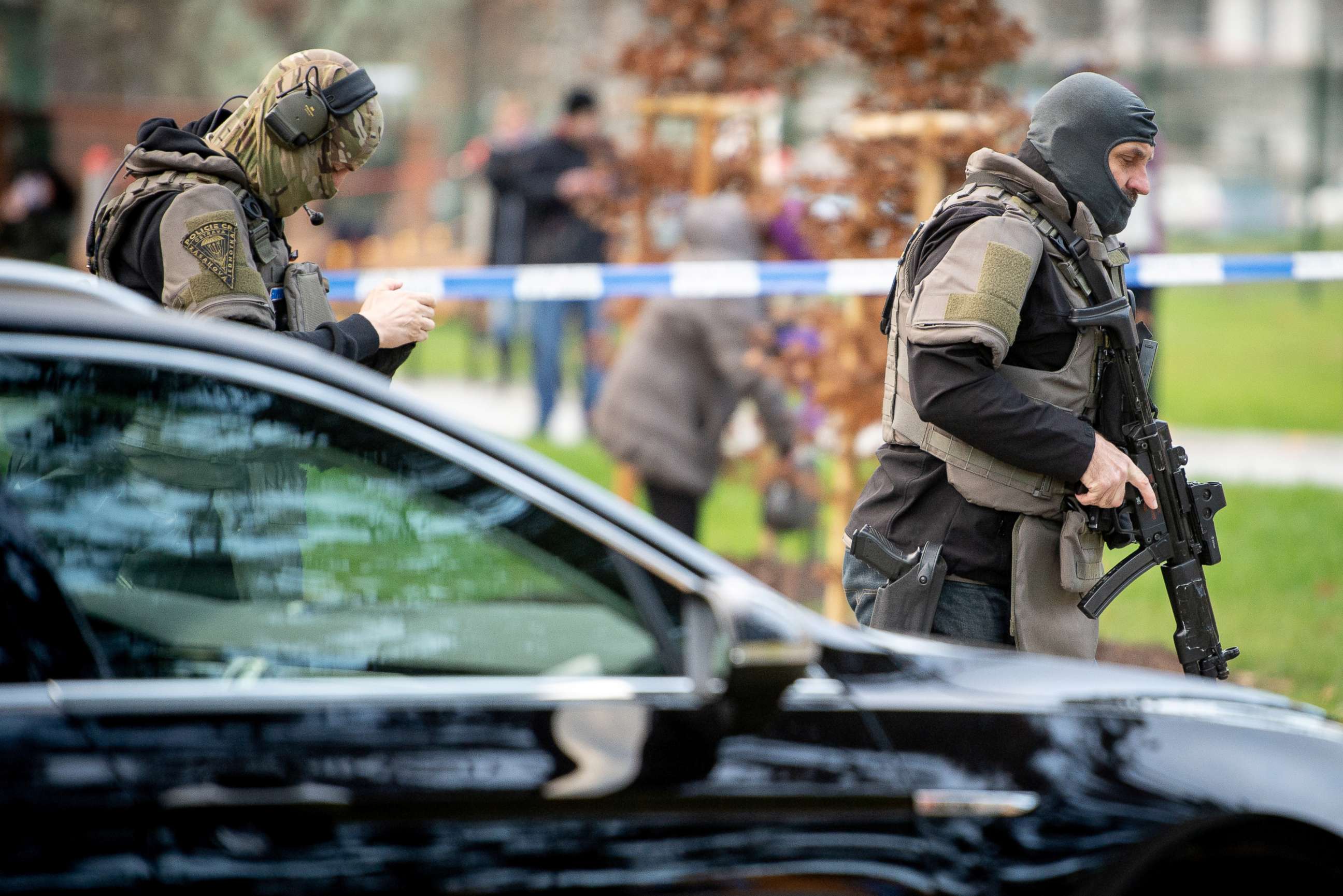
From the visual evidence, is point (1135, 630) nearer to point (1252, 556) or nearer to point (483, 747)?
point (1252, 556)

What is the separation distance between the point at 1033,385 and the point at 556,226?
28.5 ft

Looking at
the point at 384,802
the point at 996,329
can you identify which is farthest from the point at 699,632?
the point at 996,329

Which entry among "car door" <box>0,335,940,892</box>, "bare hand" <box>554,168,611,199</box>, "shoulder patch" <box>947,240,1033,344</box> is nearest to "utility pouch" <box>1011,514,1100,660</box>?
"shoulder patch" <box>947,240,1033,344</box>

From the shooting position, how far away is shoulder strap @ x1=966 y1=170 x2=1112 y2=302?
333 centimetres

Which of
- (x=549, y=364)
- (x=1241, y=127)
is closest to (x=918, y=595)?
(x=549, y=364)

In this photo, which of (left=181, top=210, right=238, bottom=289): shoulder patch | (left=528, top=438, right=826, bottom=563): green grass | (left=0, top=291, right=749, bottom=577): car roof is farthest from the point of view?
(left=528, top=438, right=826, bottom=563): green grass

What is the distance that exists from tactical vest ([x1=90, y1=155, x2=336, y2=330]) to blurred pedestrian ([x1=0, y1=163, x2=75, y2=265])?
13.1 metres

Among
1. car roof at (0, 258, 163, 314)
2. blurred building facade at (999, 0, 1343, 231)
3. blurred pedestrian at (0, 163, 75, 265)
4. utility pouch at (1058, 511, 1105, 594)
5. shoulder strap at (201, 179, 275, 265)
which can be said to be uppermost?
blurred building facade at (999, 0, 1343, 231)

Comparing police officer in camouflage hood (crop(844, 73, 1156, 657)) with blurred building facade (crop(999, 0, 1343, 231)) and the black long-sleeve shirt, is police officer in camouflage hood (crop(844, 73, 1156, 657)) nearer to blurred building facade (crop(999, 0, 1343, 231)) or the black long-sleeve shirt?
the black long-sleeve shirt

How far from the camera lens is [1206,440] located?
1102cm

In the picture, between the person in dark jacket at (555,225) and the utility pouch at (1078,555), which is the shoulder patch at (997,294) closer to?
the utility pouch at (1078,555)

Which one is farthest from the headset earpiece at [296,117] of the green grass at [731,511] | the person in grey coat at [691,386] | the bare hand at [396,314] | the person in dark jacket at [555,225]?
the person in dark jacket at [555,225]

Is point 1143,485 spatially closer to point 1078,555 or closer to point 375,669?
point 1078,555

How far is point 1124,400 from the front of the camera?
3.42 metres
